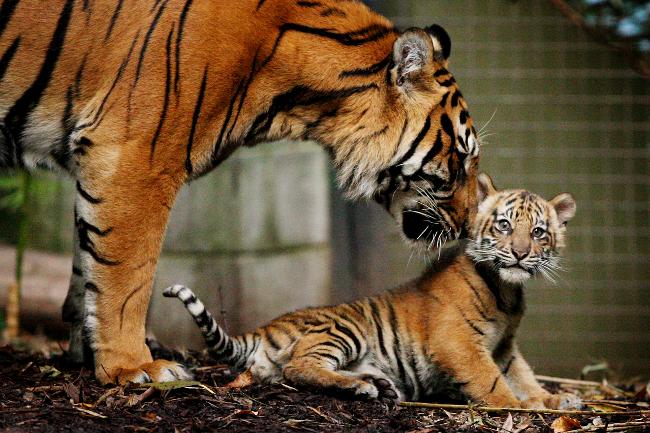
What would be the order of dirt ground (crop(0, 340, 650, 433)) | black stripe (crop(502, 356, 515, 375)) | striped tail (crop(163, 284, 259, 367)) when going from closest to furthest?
dirt ground (crop(0, 340, 650, 433)) → striped tail (crop(163, 284, 259, 367)) → black stripe (crop(502, 356, 515, 375))

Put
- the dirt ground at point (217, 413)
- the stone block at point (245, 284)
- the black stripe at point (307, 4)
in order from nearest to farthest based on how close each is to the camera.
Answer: the dirt ground at point (217, 413) < the black stripe at point (307, 4) < the stone block at point (245, 284)

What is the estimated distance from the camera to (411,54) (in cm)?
363

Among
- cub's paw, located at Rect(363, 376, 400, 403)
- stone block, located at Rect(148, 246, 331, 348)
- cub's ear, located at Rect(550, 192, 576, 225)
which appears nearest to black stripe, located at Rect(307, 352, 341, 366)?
cub's paw, located at Rect(363, 376, 400, 403)

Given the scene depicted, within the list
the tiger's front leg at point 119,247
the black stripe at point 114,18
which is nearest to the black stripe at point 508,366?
the tiger's front leg at point 119,247

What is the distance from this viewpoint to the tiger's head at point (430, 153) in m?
3.70

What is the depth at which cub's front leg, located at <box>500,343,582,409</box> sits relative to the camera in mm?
3615

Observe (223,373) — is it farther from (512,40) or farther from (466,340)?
(512,40)

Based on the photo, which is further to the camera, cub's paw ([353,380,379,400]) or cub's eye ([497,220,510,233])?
cub's eye ([497,220,510,233])

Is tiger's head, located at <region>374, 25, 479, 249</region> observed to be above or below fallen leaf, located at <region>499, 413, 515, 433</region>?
above

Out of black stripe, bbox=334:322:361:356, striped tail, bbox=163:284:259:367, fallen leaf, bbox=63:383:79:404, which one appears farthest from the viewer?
black stripe, bbox=334:322:361:356

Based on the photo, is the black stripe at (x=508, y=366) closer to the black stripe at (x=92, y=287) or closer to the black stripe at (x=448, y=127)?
the black stripe at (x=448, y=127)

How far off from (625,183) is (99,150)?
16.2 feet

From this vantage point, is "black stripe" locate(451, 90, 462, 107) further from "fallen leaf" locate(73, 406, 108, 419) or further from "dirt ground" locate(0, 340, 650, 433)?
"fallen leaf" locate(73, 406, 108, 419)

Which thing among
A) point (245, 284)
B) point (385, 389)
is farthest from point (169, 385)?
point (245, 284)
